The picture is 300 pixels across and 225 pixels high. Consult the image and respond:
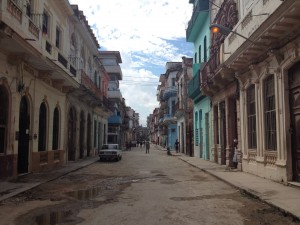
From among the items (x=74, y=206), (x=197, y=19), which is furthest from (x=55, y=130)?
(x=74, y=206)

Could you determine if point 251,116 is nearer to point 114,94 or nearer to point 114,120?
point 114,94

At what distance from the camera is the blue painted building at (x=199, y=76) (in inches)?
1005

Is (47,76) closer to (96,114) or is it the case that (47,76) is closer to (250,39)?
(250,39)

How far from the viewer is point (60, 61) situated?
66.8ft

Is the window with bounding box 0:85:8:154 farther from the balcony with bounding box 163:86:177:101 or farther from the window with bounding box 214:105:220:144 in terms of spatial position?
the balcony with bounding box 163:86:177:101

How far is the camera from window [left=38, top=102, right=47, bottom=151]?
62.0 ft

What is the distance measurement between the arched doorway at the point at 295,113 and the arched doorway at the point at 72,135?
16.2m

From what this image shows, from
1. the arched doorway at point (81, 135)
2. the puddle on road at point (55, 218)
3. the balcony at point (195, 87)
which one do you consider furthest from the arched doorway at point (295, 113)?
the arched doorway at point (81, 135)

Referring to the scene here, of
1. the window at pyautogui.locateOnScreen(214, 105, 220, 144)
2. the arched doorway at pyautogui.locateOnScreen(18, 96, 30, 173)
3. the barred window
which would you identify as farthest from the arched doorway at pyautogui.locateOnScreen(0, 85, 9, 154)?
the window at pyautogui.locateOnScreen(214, 105, 220, 144)

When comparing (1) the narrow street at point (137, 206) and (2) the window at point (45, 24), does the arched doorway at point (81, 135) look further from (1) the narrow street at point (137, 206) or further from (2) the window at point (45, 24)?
(1) the narrow street at point (137, 206)

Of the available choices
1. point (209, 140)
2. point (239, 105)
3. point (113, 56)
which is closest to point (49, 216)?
point (239, 105)

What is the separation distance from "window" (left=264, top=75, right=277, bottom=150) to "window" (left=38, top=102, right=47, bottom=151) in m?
10.5

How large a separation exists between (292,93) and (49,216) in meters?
8.31

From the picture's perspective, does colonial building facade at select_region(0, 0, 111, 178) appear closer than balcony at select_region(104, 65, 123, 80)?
Yes
